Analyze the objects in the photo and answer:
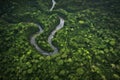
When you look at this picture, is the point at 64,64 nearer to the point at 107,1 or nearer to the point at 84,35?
the point at 84,35

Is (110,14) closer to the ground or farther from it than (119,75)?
farther from it

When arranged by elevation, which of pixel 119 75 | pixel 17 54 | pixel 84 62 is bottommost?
pixel 119 75

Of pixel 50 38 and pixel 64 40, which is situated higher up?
pixel 50 38

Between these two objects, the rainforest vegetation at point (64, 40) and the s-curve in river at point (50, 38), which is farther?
the s-curve in river at point (50, 38)

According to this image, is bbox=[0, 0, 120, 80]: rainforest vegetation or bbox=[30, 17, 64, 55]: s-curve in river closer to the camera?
bbox=[0, 0, 120, 80]: rainforest vegetation

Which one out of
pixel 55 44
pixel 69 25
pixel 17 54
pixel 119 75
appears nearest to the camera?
pixel 119 75

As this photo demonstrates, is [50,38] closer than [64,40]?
No

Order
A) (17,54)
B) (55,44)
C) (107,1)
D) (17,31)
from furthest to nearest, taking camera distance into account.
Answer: (107,1), (17,31), (55,44), (17,54)

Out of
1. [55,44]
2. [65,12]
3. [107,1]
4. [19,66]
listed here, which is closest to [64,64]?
[55,44]
